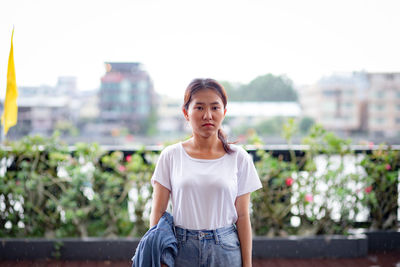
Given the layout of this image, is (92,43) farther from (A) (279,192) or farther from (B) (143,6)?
(A) (279,192)

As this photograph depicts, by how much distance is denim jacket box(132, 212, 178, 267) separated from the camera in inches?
46.8

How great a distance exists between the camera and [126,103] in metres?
27.1

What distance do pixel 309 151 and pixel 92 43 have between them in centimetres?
728

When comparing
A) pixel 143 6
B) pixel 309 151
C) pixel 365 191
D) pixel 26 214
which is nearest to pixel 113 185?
pixel 26 214

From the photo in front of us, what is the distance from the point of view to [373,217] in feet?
11.4

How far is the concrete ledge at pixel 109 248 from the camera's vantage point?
121 inches

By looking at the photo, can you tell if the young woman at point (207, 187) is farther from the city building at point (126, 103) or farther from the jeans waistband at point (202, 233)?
the city building at point (126, 103)

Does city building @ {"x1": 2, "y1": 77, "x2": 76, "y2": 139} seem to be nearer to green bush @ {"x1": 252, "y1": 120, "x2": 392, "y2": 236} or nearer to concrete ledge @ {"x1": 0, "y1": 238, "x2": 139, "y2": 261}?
concrete ledge @ {"x1": 0, "y1": 238, "x2": 139, "y2": 261}

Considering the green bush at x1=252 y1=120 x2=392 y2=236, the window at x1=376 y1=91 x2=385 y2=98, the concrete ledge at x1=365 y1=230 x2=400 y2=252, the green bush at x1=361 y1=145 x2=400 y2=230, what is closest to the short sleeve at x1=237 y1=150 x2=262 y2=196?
the green bush at x1=252 y1=120 x2=392 y2=236

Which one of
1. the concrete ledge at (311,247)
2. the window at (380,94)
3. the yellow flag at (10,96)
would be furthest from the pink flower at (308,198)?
the window at (380,94)

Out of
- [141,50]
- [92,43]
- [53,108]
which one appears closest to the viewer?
[92,43]

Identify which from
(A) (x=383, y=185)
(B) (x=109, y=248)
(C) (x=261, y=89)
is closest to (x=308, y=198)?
(A) (x=383, y=185)

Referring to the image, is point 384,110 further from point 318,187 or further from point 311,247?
point 311,247

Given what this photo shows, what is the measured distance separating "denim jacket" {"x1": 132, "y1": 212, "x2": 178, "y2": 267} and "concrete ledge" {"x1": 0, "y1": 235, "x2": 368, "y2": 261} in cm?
198
